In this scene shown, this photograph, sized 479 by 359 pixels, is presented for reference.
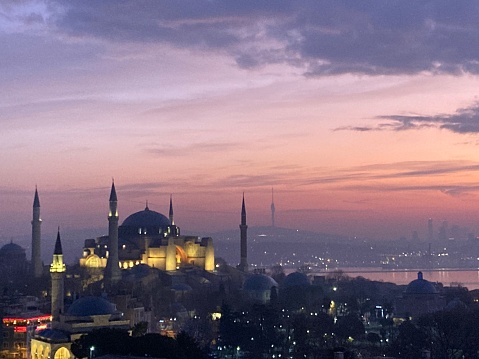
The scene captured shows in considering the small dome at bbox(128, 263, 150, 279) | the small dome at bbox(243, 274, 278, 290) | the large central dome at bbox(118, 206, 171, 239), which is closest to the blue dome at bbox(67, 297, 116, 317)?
the small dome at bbox(128, 263, 150, 279)

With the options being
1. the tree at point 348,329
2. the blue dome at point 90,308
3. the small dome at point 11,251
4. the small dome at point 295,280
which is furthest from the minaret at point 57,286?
the small dome at point 11,251

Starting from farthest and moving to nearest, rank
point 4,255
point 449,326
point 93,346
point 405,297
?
point 4,255 < point 405,297 < point 449,326 < point 93,346

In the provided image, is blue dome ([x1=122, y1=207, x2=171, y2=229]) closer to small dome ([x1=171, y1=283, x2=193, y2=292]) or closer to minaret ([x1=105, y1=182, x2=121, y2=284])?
minaret ([x1=105, y1=182, x2=121, y2=284])

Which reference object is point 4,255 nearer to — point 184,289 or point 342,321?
point 184,289

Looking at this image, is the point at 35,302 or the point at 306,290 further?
the point at 306,290

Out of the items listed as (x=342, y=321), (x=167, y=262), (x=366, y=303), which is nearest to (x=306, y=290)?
(x=366, y=303)

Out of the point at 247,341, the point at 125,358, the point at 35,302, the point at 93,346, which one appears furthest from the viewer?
the point at 35,302

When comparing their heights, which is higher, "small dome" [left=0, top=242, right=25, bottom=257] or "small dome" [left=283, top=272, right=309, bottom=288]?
"small dome" [left=0, top=242, right=25, bottom=257]
